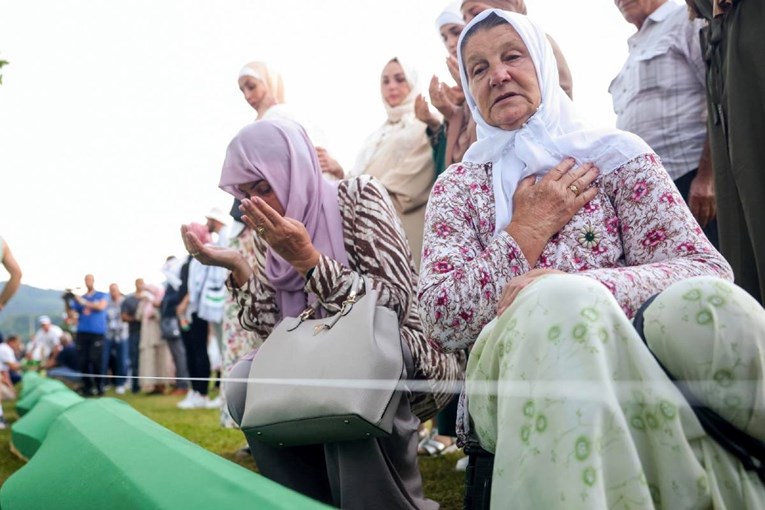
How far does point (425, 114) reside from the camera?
13.1ft

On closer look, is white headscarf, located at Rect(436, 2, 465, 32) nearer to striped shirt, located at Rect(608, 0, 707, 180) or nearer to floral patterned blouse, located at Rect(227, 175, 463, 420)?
striped shirt, located at Rect(608, 0, 707, 180)

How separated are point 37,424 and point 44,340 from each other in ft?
54.9

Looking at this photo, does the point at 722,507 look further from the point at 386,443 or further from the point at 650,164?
the point at 386,443

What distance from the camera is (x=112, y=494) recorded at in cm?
131

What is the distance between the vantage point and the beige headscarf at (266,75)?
483 centimetres

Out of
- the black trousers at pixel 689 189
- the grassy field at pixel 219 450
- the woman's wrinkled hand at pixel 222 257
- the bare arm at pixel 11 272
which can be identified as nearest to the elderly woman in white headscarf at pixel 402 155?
the grassy field at pixel 219 450

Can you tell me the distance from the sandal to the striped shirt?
157cm

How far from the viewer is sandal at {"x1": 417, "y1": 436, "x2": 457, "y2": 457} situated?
3973 millimetres

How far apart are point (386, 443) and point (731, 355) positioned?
1196mm

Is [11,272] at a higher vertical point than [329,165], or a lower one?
lower

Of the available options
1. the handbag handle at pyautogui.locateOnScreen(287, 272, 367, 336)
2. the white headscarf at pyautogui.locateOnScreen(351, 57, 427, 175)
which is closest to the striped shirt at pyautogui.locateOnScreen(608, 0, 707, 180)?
the white headscarf at pyautogui.locateOnScreen(351, 57, 427, 175)

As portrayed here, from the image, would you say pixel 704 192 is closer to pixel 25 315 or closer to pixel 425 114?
pixel 425 114

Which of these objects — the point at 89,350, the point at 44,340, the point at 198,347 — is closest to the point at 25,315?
the point at 44,340

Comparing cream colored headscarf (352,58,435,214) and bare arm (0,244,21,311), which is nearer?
cream colored headscarf (352,58,435,214)
